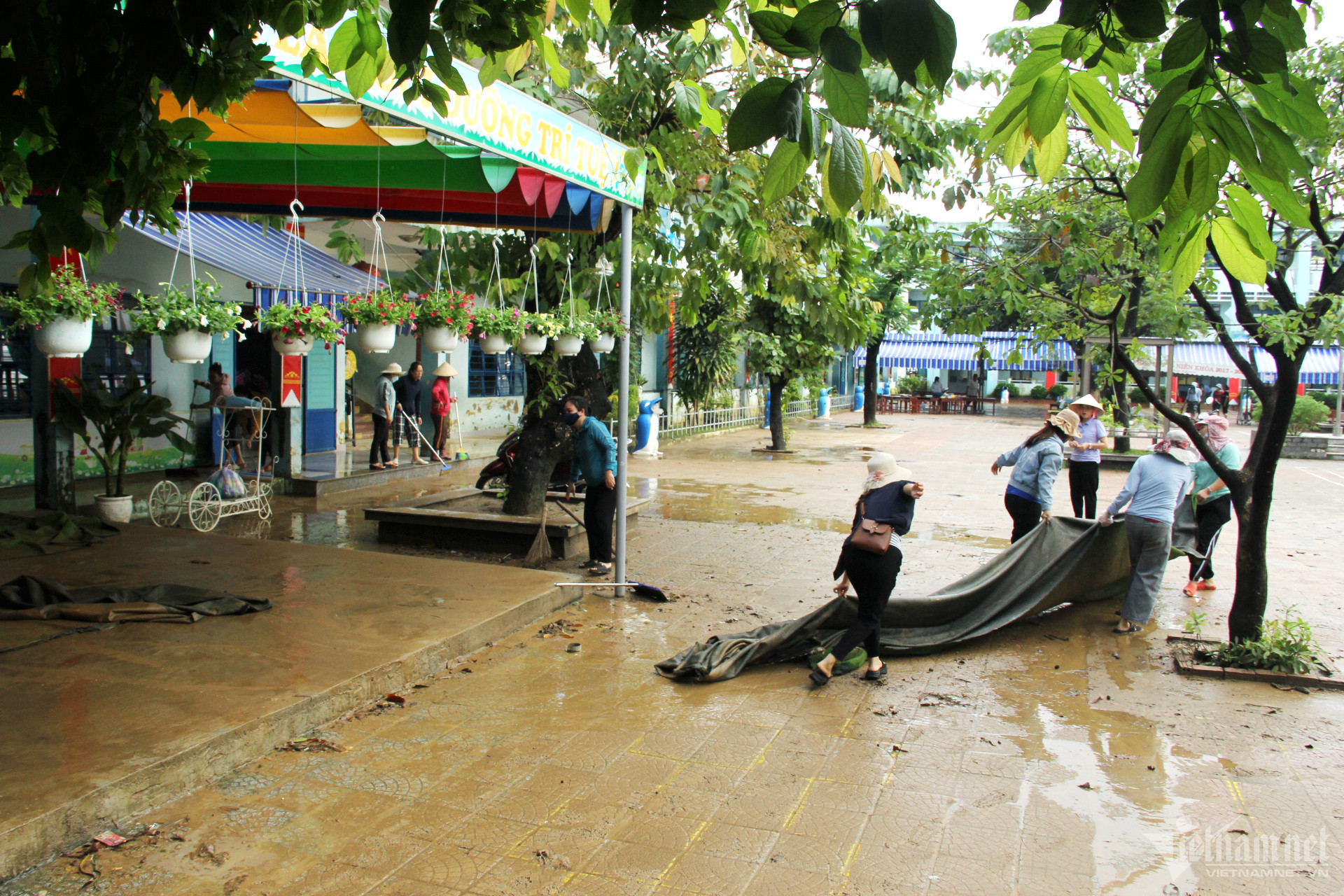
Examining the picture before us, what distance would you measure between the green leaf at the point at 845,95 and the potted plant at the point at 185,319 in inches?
221

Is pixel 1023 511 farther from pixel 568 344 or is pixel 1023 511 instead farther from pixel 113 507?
pixel 113 507

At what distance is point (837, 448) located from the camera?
72.3 ft

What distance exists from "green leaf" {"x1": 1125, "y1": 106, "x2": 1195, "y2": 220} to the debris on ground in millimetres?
4164

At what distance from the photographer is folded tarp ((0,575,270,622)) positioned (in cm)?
586

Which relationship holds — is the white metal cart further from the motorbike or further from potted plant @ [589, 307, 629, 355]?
potted plant @ [589, 307, 629, 355]

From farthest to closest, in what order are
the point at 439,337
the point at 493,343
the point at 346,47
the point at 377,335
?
the point at 493,343
the point at 439,337
the point at 377,335
the point at 346,47

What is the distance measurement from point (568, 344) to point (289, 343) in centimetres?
224

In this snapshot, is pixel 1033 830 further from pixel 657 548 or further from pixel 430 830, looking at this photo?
pixel 657 548

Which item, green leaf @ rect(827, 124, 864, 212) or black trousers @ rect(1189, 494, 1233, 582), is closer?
green leaf @ rect(827, 124, 864, 212)

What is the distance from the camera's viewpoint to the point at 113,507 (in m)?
9.45

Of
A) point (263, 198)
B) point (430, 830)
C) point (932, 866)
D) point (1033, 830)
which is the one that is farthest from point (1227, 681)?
point (263, 198)

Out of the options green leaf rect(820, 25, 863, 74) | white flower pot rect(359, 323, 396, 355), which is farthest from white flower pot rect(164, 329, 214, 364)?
green leaf rect(820, 25, 863, 74)

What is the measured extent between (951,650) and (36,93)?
588cm

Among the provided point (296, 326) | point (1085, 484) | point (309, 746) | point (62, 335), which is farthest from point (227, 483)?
point (1085, 484)
